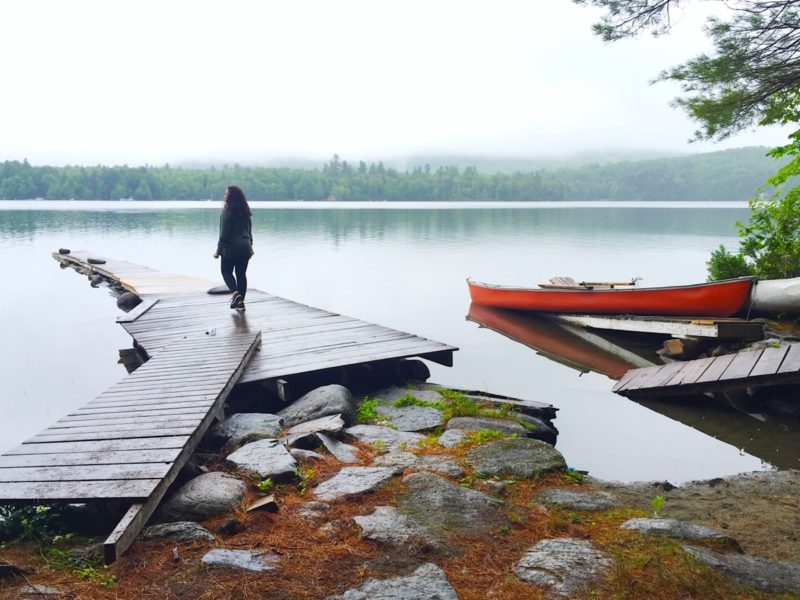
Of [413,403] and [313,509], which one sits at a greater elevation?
[313,509]

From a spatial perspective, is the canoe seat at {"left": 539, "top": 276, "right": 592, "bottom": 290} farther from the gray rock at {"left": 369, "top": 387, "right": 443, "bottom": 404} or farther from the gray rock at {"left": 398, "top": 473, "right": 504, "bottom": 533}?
the gray rock at {"left": 398, "top": 473, "right": 504, "bottom": 533}

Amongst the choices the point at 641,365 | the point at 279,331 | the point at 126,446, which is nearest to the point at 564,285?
the point at 641,365

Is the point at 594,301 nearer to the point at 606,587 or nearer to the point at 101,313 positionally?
the point at 606,587

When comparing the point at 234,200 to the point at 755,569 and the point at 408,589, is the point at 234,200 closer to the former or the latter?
the point at 408,589

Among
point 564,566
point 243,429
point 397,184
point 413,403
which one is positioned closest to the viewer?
point 564,566

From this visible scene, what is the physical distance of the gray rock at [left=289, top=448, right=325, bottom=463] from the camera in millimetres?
5211

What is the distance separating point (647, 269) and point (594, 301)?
16.6 m

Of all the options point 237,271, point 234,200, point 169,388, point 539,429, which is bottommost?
point 539,429

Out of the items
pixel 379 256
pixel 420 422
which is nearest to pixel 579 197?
pixel 379 256

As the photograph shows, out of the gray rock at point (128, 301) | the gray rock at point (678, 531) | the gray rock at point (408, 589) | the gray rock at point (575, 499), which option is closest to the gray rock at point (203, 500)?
the gray rock at point (408, 589)

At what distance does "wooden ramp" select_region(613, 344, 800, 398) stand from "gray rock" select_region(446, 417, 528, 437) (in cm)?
338

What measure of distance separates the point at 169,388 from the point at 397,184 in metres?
130

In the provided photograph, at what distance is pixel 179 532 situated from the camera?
3.82 meters

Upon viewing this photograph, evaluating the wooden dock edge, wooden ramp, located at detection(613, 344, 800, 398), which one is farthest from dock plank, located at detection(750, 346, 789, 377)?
the wooden dock edge
